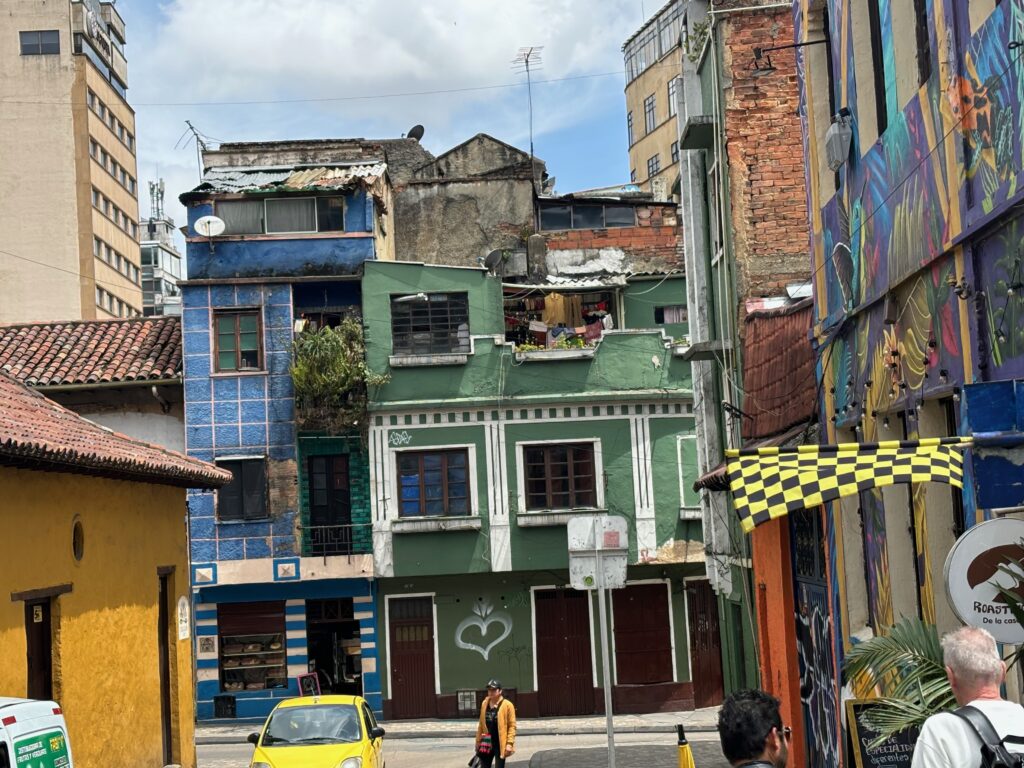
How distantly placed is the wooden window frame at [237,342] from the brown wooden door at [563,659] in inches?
322

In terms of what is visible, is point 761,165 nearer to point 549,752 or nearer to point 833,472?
point 549,752

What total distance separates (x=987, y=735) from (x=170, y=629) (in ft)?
58.5

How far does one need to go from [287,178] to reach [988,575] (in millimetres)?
29240

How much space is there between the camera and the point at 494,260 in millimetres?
34844

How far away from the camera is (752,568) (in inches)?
822

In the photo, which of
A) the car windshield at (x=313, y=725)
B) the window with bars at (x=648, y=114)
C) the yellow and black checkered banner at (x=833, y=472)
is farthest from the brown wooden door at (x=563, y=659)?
the window with bars at (x=648, y=114)

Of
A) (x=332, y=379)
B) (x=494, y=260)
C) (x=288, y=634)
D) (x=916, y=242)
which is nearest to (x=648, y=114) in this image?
(x=494, y=260)

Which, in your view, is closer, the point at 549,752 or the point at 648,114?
the point at 549,752

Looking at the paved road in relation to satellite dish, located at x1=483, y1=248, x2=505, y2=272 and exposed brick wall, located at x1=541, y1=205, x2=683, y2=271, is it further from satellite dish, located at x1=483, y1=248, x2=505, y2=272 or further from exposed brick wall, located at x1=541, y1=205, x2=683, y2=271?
exposed brick wall, located at x1=541, y1=205, x2=683, y2=271

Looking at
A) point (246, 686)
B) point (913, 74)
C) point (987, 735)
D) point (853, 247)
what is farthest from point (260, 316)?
point (987, 735)

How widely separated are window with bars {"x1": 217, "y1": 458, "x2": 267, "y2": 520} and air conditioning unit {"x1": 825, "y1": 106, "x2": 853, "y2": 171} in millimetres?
21633

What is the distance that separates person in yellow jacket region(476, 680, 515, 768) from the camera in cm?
2012

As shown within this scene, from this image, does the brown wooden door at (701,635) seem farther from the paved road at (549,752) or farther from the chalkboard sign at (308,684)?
the chalkboard sign at (308,684)

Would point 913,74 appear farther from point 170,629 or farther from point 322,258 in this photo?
point 322,258
